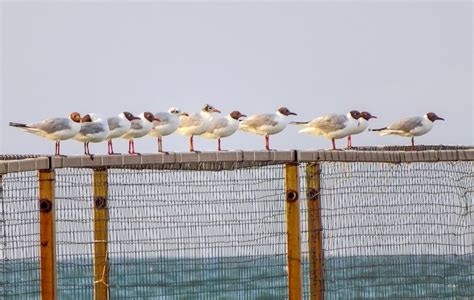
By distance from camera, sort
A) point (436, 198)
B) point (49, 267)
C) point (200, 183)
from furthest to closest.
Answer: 1. point (436, 198)
2. point (200, 183)
3. point (49, 267)

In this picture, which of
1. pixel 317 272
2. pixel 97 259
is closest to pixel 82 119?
pixel 97 259

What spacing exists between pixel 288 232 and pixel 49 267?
6.92 ft

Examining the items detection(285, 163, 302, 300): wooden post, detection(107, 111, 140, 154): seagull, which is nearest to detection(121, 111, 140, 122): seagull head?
detection(107, 111, 140, 154): seagull

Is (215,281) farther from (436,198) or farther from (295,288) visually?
(436,198)

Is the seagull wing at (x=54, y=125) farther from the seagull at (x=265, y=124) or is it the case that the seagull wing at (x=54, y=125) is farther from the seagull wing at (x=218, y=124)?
the seagull at (x=265, y=124)

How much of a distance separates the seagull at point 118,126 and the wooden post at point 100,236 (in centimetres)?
175

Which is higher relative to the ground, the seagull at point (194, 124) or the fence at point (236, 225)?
the seagull at point (194, 124)

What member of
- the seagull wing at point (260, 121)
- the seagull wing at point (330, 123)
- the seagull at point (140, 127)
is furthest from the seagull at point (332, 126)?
the seagull at point (140, 127)

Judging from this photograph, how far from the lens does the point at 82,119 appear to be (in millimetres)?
12891

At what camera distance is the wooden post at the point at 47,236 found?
10594 mm

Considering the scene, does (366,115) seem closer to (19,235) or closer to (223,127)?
(223,127)

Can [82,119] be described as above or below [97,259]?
above

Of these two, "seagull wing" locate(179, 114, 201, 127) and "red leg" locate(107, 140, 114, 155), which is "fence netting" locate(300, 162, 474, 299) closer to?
"red leg" locate(107, 140, 114, 155)

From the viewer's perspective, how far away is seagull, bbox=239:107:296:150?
14.4 m
